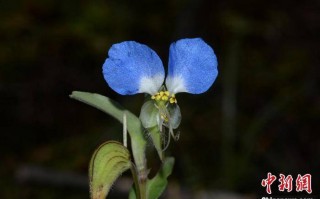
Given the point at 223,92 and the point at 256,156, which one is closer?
the point at 256,156

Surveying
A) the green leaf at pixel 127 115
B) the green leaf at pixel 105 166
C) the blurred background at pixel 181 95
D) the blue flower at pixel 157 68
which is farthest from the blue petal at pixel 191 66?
the blurred background at pixel 181 95

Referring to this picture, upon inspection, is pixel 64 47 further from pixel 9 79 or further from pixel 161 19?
pixel 161 19

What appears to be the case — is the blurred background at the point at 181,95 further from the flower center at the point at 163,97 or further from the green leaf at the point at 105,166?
the green leaf at the point at 105,166

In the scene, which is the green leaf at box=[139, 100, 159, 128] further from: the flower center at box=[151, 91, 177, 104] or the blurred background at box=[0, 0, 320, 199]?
the blurred background at box=[0, 0, 320, 199]

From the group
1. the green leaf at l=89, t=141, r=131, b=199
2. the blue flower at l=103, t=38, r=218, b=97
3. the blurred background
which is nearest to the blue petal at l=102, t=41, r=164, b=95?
the blue flower at l=103, t=38, r=218, b=97

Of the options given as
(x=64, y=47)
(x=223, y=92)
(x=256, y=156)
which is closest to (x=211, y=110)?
(x=223, y=92)

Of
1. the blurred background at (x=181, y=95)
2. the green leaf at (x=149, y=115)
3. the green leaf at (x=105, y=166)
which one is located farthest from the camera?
the blurred background at (x=181, y=95)
